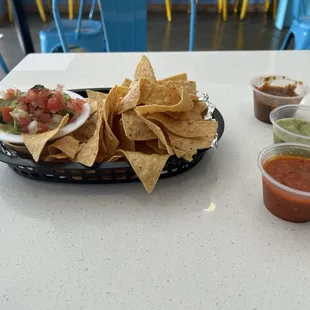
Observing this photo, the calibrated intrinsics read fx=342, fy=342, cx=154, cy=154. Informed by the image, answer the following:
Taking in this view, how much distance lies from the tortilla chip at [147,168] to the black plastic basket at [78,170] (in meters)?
0.04

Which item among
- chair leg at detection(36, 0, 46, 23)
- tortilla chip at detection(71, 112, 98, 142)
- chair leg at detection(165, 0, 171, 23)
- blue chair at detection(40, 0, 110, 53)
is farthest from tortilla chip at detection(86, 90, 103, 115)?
chair leg at detection(36, 0, 46, 23)

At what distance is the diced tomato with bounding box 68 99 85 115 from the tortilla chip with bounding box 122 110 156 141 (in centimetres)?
18

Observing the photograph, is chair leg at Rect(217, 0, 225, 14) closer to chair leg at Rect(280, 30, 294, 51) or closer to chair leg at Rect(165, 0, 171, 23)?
chair leg at Rect(165, 0, 171, 23)

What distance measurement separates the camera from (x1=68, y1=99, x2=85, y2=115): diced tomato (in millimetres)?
1017

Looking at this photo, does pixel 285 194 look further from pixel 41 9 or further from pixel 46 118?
pixel 41 9

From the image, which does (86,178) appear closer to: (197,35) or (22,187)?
(22,187)

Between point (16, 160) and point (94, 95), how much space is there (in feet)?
1.19

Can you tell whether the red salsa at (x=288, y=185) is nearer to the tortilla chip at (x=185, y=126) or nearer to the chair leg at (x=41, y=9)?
the tortilla chip at (x=185, y=126)

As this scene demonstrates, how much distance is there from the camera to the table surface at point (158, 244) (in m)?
0.68

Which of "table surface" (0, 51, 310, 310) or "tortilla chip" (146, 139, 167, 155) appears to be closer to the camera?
"table surface" (0, 51, 310, 310)

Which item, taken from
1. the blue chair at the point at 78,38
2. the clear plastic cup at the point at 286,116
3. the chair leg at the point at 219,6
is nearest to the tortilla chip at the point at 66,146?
the clear plastic cup at the point at 286,116

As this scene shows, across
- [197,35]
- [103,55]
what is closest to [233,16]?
[197,35]

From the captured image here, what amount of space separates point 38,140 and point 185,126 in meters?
0.40

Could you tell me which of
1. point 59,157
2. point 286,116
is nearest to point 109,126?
point 59,157
